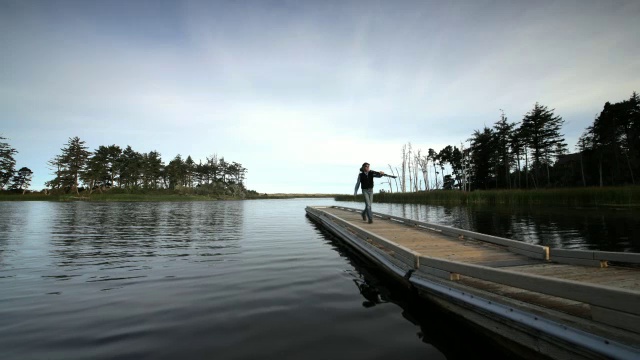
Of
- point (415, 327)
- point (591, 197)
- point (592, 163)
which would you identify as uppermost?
point (592, 163)

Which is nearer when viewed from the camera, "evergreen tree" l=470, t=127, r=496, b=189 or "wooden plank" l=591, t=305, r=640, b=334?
"wooden plank" l=591, t=305, r=640, b=334

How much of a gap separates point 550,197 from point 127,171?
293 feet

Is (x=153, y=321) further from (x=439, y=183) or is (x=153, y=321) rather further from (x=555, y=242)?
(x=439, y=183)

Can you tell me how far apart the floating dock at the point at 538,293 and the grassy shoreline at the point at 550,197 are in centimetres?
2453

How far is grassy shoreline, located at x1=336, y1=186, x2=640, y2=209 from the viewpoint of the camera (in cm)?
2355

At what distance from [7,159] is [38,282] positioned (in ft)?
299

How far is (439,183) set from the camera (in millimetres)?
82875

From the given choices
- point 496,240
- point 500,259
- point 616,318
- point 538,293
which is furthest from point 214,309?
point 496,240

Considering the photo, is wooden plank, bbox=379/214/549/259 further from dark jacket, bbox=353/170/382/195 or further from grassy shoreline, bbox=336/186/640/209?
grassy shoreline, bbox=336/186/640/209

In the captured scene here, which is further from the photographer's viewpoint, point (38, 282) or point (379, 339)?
point (38, 282)

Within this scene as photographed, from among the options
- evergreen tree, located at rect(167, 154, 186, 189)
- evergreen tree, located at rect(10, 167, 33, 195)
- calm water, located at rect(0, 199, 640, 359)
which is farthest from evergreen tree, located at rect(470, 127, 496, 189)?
evergreen tree, located at rect(10, 167, 33, 195)

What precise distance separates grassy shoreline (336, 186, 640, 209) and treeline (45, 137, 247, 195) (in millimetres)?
72683

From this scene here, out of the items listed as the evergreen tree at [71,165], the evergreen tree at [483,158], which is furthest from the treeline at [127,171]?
the evergreen tree at [483,158]

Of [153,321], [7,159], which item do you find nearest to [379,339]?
[153,321]
